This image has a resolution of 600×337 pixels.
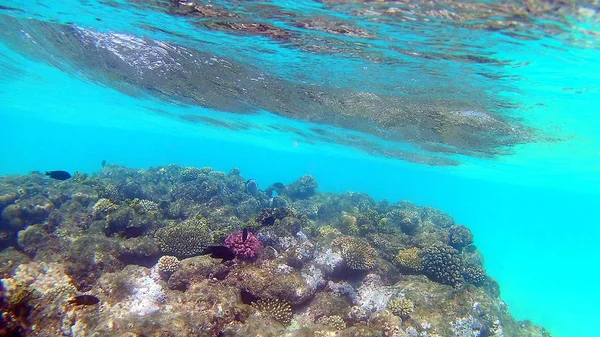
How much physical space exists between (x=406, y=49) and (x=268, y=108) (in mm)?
15074

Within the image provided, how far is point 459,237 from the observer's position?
619 inches

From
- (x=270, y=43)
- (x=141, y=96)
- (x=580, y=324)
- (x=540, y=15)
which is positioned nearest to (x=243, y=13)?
(x=270, y=43)

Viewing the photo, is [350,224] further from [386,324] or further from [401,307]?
[386,324]

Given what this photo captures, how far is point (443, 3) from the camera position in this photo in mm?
8078

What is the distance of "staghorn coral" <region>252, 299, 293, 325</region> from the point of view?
768 centimetres

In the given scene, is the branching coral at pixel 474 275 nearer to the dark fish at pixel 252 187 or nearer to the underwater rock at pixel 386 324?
the underwater rock at pixel 386 324

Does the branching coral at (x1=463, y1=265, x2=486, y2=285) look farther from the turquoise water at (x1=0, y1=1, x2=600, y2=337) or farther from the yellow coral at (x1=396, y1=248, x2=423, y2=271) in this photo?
the turquoise water at (x1=0, y1=1, x2=600, y2=337)

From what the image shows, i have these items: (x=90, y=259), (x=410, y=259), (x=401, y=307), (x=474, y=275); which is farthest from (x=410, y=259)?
(x=90, y=259)

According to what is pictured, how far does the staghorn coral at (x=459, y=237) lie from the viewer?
1562cm

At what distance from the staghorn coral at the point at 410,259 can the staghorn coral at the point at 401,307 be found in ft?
7.49

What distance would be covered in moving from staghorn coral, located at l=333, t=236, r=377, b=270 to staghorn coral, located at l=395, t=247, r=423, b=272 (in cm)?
133

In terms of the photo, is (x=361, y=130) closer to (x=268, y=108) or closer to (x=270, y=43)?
(x=268, y=108)

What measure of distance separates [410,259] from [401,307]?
9.10 feet

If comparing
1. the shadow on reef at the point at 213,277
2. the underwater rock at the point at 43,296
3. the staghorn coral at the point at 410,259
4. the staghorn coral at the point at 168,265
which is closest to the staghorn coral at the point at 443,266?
the shadow on reef at the point at 213,277
